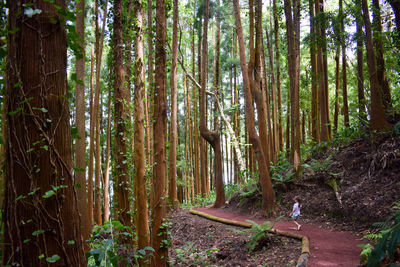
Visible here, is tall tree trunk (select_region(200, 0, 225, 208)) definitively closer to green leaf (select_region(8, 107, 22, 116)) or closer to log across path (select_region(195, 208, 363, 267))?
log across path (select_region(195, 208, 363, 267))

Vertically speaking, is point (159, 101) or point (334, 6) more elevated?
point (334, 6)

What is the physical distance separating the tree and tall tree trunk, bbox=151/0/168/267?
11.1 feet

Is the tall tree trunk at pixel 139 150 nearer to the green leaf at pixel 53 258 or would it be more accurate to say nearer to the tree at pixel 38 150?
the tree at pixel 38 150

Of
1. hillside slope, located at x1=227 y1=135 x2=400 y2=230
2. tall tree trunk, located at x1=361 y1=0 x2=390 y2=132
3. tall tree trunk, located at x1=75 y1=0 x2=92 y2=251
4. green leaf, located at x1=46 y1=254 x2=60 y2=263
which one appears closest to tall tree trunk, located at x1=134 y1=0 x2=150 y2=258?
tall tree trunk, located at x1=75 y1=0 x2=92 y2=251

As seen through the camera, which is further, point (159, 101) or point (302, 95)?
point (302, 95)

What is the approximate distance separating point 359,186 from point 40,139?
8538 millimetres

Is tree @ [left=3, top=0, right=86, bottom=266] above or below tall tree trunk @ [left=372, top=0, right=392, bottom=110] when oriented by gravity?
Answer: below

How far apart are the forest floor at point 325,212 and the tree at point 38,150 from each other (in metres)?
4.34

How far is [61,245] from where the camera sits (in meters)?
1.79

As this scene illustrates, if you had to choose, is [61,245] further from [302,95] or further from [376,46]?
[302,95]

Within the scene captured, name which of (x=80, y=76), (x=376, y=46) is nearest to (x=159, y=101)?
(x=80, y=76)

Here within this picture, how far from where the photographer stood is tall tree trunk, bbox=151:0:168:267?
17.0 feet

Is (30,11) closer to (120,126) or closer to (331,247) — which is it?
(120,126)

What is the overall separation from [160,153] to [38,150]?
3626 millimetres
